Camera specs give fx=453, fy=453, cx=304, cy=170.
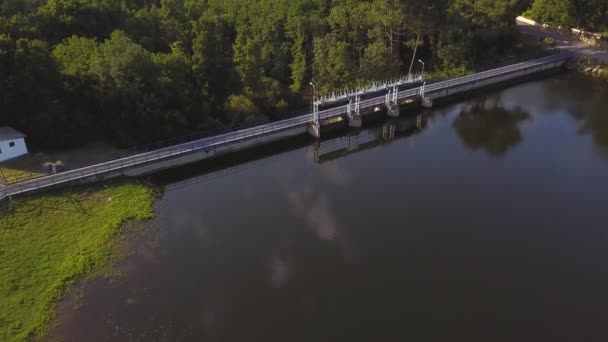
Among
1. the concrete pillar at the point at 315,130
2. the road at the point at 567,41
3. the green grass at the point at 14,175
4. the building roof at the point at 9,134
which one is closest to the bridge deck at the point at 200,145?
the concrete pillar at the point at 315,130

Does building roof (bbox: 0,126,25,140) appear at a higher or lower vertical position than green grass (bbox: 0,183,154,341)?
higher

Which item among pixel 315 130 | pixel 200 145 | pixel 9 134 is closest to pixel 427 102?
pixel 315 130

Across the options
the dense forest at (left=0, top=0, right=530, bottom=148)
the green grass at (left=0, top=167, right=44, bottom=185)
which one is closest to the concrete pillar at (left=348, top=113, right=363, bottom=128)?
the dense forest at (left=0, top=0, right=530, bottom=148)

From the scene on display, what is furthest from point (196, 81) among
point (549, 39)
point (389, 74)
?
point (549, 39)

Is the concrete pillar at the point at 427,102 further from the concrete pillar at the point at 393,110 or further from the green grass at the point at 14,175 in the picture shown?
the green grass at the point at 14,175

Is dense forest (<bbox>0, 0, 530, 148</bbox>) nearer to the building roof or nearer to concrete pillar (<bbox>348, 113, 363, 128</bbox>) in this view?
the building roof

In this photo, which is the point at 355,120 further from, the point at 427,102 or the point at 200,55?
the point at 200,55
